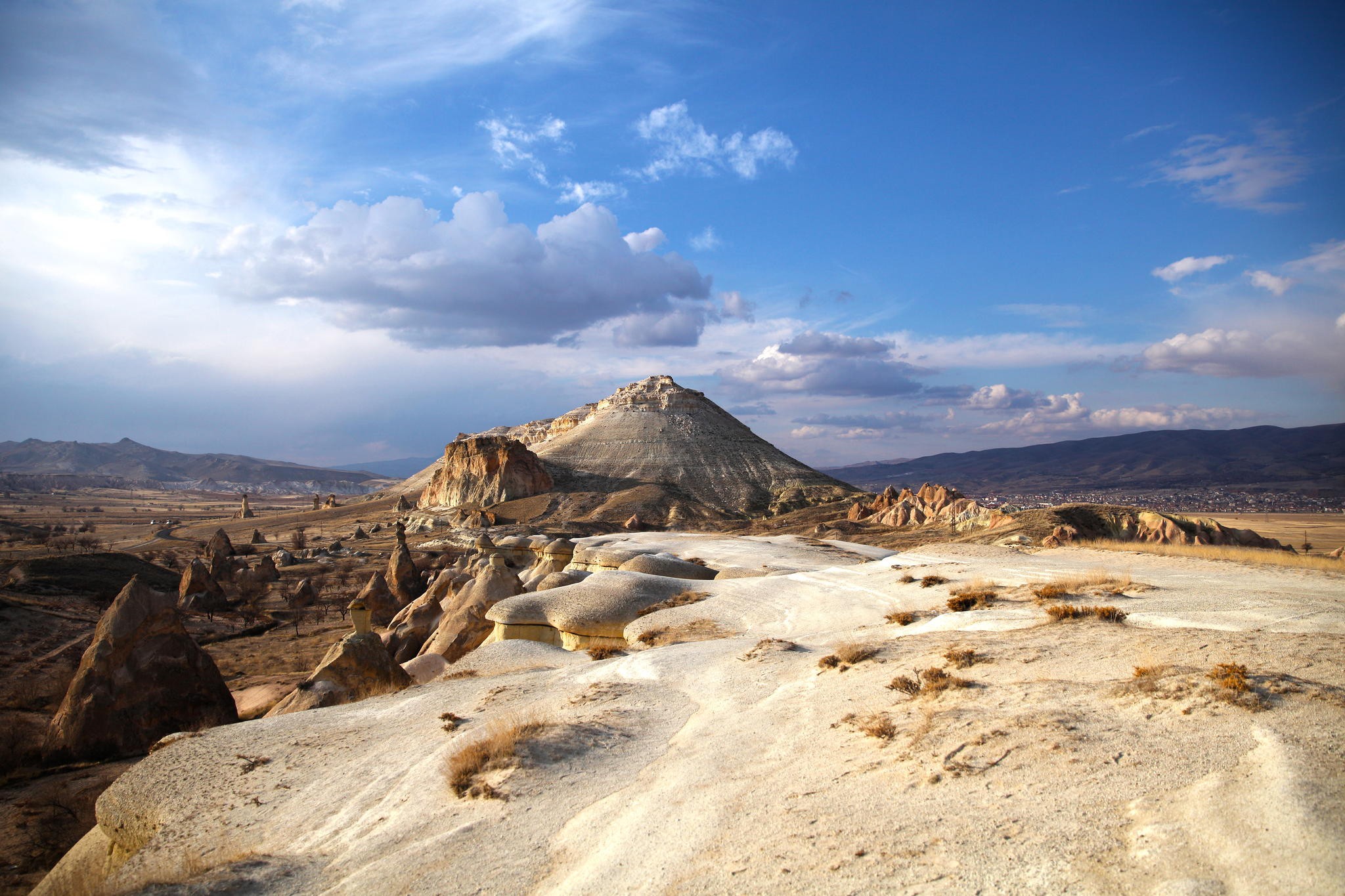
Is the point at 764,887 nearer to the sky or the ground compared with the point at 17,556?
nearer to the sky

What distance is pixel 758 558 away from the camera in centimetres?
1944

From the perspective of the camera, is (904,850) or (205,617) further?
(205,617)

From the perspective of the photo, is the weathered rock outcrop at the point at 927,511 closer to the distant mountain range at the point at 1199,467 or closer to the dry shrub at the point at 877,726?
the dry shrub at the point at 877,726

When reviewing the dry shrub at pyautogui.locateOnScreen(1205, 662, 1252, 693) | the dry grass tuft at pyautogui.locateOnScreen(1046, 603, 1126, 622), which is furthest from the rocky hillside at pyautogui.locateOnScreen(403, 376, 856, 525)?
the dry shrub at pyautogui.locateOnScreen(1205, 662, 1252, 693)

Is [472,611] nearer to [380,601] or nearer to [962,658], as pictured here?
[380,601]

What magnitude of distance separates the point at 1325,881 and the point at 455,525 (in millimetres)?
60659

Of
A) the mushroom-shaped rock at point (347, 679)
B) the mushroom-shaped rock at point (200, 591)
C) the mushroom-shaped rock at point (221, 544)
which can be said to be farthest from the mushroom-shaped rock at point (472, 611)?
the mushroom-shaped rock at point (221, 544)

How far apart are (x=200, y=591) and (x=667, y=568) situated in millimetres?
20127

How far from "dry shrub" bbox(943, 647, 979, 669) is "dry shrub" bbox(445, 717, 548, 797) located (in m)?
3.95

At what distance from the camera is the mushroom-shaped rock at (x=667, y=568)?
54.8 feet

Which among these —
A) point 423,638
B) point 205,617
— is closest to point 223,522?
point 205,617

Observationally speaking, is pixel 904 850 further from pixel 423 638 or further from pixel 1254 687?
pixel 423 638

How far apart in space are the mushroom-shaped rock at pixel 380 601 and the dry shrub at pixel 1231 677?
2100 cm

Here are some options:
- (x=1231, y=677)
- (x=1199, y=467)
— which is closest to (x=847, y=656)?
(x=1231, y=677)
